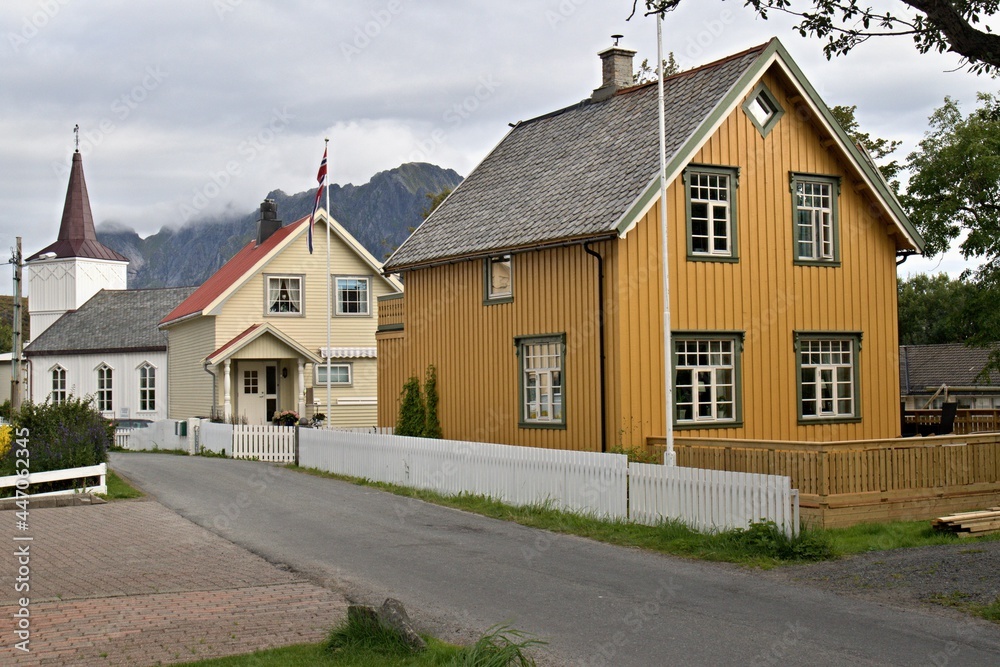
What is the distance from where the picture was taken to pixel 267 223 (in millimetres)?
44406

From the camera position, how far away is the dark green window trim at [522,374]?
2191 cm

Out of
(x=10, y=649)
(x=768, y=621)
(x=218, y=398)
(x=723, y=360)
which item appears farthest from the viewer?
(x=218, y=398)

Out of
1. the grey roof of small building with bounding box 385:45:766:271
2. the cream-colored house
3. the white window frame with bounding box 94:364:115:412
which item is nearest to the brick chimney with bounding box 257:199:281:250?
the cream-colored house

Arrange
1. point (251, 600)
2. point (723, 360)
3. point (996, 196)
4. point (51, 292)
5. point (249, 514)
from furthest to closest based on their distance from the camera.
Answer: point (51, 292) → point (996, 196) → point (723, 360) → point (249, 514) → point (251, 600)

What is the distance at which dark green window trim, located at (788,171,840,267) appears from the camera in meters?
22.7

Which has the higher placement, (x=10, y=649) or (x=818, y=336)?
(x=818, y=336)

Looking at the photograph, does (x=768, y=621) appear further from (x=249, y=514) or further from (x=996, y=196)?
(x=996, y=196)

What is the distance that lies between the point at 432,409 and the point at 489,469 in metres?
6.84

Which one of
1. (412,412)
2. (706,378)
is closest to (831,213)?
(706,378)

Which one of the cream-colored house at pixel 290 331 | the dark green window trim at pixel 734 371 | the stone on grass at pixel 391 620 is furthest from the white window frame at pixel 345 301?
the stone on grass at pixel 391 620

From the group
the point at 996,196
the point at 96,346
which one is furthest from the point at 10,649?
the point at 96,346

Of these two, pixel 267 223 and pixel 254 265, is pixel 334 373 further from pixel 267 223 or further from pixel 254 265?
pixel 267 223

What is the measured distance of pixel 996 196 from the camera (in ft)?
97.6

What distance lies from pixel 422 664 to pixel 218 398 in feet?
105
